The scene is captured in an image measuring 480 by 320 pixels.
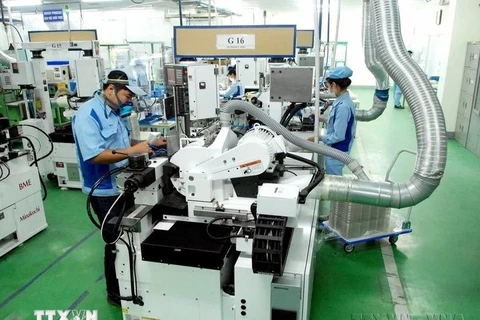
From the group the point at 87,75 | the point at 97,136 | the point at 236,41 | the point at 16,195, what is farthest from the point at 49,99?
the point at 236,41

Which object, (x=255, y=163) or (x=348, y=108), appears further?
(x=348, y=108)

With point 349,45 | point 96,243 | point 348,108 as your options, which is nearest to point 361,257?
point 348,108

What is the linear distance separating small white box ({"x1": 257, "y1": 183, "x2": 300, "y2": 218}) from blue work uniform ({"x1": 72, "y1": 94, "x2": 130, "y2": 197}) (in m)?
1.16

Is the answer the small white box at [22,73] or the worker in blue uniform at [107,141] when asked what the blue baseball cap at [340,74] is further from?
the small white box at [22,73]

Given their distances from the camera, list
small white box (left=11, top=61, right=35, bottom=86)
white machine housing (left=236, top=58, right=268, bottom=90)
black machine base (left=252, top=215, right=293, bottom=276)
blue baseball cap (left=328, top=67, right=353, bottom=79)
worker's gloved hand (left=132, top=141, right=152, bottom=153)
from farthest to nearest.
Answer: white machine housing (left=236, top=58, right=268, bottom=90) < small white box (left=11, top=61, right=35, bottom=86) < blue baseball cap (left=328, top=67, right=353, bottom=79) < worker's gloved hand (left=132, top=141, right=152, bottom=153) < black machine base (left=252, top=215, right=293, bottom=276)

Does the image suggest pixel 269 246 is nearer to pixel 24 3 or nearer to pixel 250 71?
pixel 250 71

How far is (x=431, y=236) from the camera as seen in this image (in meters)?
3.54

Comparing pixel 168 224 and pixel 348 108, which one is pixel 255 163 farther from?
pixel 348 108

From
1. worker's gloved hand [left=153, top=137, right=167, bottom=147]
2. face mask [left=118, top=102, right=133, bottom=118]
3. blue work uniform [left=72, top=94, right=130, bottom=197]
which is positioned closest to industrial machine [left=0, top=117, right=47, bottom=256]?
blue work uniform [left=72, top=94, right=130, bottom=197]

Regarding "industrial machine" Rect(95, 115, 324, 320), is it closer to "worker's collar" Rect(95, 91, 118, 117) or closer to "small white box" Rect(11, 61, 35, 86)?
"worker's collar" Rect(95, 91, 118, 117)

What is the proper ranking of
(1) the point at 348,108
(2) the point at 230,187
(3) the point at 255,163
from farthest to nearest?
(1) the point at 348,108
(2) the point at 230,187
(3) the point at 255,163

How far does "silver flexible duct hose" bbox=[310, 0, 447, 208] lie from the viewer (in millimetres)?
1771

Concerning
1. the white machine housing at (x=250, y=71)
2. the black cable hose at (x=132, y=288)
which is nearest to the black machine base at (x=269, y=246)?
the black cable hose at (x=132, y=288)

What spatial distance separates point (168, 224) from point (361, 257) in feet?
6.27
